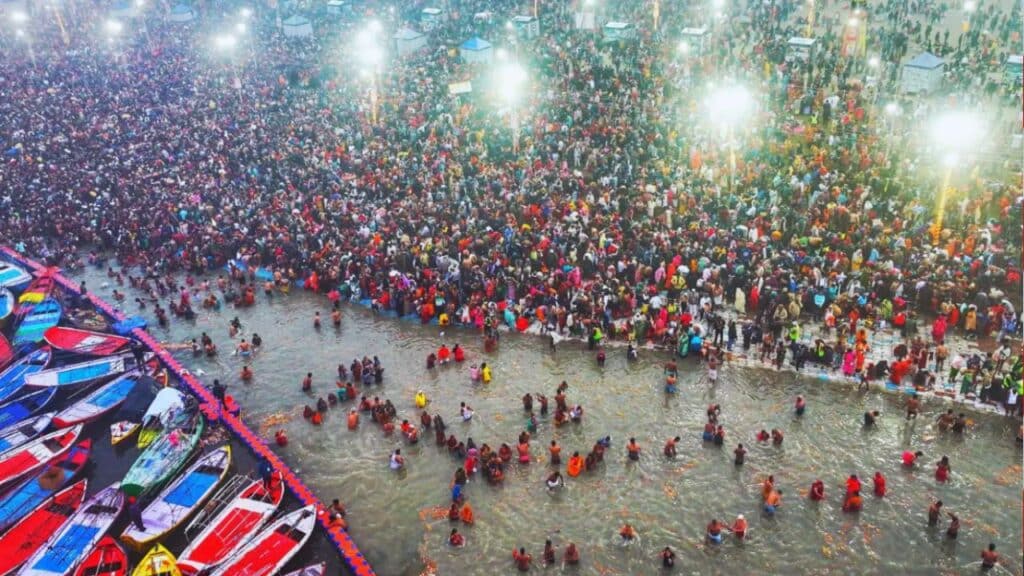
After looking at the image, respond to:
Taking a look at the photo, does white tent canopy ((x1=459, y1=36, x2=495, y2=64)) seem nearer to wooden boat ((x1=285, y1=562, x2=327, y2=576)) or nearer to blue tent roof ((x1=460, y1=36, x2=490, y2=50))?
blue tent roof ((x1=460, y1=36, x2=490, y2=50))

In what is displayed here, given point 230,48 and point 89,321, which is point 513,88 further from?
point 230,48

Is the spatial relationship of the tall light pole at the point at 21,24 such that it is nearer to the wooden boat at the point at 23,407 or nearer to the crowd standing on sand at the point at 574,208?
the crowd standing on sand at the point at 574,208

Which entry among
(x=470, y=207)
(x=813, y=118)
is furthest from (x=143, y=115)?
(x=813, y=118)

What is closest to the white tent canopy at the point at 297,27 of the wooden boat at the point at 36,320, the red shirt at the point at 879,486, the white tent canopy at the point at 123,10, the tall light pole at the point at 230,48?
the tall light pole at the point at 230,48

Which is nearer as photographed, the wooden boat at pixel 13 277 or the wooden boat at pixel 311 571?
the wooden boat at pixel 311 571

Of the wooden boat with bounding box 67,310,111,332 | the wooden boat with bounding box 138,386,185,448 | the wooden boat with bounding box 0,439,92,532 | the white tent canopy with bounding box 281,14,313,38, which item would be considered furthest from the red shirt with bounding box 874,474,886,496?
the white tent canopy with bounding box 281,14,313,38

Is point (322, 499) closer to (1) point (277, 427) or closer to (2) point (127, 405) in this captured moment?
(1) point (277, 427)
